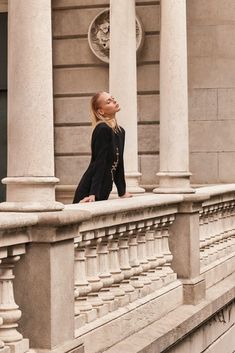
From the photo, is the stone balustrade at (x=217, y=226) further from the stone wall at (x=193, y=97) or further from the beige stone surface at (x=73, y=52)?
the beige stone surface at (x=73, y=52)

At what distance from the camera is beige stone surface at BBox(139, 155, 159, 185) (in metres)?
16.7

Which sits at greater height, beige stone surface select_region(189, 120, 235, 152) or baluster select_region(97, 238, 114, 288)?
beige stone surface select_region(189, 120, 235, 152)

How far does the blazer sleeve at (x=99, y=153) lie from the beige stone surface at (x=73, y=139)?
7.31 m

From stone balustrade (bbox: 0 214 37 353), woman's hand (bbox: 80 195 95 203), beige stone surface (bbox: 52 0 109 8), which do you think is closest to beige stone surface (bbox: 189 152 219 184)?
beige stone surface (bbox: 52 0 109 8)

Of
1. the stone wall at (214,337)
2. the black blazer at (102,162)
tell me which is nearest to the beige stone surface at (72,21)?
the stone wall at (214,337)

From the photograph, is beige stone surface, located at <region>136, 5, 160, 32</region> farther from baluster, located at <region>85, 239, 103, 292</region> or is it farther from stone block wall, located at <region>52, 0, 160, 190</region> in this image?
baluster, located at <region>85, 239, 103, 292</region>

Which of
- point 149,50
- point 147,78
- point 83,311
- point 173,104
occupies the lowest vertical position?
point 83,311

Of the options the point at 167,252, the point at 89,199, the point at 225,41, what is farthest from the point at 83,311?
the point at 225,41

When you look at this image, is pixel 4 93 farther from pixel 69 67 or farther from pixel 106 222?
pixel 106 222

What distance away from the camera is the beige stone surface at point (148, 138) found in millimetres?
16703

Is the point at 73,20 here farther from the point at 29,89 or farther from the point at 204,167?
the point at 29,89

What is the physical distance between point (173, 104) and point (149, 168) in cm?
481

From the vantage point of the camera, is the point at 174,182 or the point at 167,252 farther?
the point at 174,182

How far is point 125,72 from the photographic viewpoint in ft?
41.1
